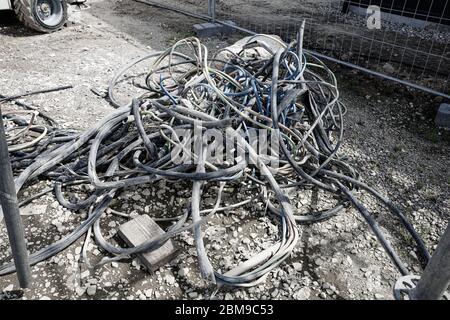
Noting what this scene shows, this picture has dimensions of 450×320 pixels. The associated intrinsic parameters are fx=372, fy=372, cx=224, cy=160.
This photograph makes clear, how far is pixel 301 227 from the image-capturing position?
2.71 m

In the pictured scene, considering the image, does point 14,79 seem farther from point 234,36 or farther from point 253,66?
point 234,36

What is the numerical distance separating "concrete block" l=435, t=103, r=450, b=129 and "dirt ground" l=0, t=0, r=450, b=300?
0.11 metres

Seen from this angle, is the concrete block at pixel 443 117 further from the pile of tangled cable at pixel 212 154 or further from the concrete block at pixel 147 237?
the concrete block at pixel 147 237

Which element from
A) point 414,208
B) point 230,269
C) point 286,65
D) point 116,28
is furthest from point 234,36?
point 230,269

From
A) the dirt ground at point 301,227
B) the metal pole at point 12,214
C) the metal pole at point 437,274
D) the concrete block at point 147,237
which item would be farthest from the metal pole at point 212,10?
the metal pole at point 437,274

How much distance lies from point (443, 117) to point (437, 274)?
3036mm

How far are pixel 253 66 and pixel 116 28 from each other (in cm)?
376

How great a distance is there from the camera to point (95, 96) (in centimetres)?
423

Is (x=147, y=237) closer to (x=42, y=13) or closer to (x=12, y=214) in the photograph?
(x=12, y=214)

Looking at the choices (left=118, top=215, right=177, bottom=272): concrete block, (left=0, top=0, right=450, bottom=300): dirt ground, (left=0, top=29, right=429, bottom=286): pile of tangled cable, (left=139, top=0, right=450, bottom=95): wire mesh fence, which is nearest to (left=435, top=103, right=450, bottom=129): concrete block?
(left=0, top=0, right=450, bottom=300): dirt ground

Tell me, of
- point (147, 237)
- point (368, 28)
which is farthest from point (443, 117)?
point (368, 28)

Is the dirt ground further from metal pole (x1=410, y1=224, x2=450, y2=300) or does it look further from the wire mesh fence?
the wire mesh fence

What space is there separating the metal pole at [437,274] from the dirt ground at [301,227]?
23.5 inches

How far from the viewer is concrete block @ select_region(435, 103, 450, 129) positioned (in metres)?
4.06
